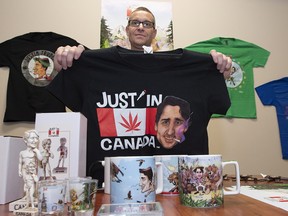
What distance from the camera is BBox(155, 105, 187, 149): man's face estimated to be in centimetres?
89

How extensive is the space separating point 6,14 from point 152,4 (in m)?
0.99

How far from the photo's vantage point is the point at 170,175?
1.95 ft

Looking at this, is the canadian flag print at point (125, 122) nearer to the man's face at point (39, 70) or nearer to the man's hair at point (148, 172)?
the man's hair at point (148, 172)

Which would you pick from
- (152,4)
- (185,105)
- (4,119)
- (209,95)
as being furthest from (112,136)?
(152,4)

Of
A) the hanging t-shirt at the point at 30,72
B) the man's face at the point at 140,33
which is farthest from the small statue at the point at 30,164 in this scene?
the hanging t-shirt at the point at 30,72

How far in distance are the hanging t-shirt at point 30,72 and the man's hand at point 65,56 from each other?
2.44ft

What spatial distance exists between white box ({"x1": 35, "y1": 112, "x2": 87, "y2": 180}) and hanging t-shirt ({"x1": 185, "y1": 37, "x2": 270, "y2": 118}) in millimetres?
1477

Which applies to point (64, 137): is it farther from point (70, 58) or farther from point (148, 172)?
point (70, 58)

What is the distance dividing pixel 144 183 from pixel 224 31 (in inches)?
69.8

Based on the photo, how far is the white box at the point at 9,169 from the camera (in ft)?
1.73

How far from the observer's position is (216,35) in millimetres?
1996

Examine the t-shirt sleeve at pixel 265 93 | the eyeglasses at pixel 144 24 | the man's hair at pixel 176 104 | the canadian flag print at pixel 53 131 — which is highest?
the eyeglasses at pixel 144 24

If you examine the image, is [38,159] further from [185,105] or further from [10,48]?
[10,48]

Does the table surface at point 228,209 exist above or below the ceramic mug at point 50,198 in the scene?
below
